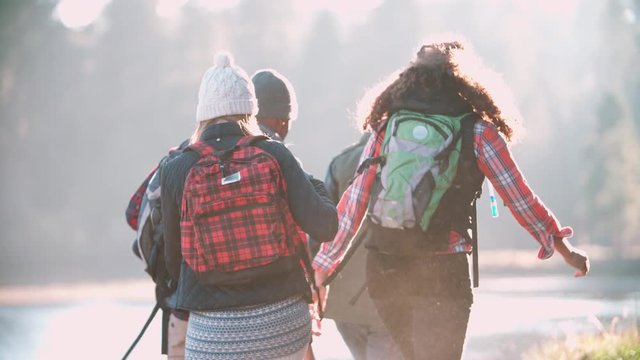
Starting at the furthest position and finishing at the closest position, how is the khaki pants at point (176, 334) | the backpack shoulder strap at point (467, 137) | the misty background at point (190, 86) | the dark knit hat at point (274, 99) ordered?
1. the misty background at point (190, 86)
2. the dark knit hat at point (274, 99)
3. the khaki pants at point (176, 334)
4. the backpack shoulder strap at point (467, 137)

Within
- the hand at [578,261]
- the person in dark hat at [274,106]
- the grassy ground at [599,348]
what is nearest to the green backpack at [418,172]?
the hand at [578,261]

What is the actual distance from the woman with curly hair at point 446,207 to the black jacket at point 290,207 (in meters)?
0.62

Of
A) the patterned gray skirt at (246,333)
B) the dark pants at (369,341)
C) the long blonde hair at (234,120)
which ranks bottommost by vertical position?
the dark pants at (369,341)

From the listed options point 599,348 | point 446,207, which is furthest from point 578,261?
point 599,348

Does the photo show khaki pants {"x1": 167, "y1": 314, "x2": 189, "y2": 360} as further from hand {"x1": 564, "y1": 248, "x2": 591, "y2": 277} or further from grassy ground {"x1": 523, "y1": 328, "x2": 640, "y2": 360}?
grassy ground {"x1": 523, "y1": 328, "x2": 640, "y2": 360}

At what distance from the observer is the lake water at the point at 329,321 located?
13211mm

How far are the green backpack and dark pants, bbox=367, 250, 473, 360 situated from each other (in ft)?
0.35

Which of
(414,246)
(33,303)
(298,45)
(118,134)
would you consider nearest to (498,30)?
(298,45)

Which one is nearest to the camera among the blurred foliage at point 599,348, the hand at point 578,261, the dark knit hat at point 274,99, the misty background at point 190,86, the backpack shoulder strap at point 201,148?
the backpack shoulder strap at point 201,148

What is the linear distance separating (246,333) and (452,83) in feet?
4.95

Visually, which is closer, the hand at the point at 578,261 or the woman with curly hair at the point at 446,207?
the woman with curly hair at the point at 446,207

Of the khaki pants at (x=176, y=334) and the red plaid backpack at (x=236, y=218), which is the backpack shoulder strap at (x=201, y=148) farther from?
the khaki pants at (x=176, y=334)

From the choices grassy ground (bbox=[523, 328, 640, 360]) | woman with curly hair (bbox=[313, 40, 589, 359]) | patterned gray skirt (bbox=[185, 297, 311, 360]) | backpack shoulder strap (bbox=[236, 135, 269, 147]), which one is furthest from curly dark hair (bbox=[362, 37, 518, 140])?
grassy ground (bbox=[523, 328, 640, 360])

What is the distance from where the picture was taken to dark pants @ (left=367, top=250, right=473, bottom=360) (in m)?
5.29
